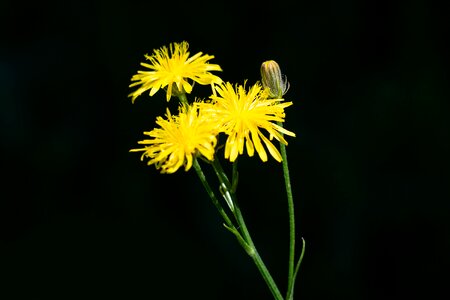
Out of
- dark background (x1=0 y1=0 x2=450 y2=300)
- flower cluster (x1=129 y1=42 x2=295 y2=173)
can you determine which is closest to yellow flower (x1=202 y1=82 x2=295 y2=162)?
flower cluster (x1=129 y1=42 x2=295 y2=173)

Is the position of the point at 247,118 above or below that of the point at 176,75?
below

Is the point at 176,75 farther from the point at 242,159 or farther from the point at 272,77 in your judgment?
the point at 242,159

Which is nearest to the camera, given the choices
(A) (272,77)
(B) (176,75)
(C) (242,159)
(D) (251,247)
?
(D) (251,247)

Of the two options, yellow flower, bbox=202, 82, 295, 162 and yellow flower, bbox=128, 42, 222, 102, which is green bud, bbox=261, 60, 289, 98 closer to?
yellow flower, bbox=202, 82, 295, 162

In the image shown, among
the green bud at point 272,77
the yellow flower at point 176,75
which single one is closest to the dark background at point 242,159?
the yellow flower at point 176,75

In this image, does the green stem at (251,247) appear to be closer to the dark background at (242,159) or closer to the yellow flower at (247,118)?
the yellow flower at (247,118)

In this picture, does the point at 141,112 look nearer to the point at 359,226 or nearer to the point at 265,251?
the point at 265,251

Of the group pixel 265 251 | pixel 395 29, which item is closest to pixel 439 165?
pixel 395 29

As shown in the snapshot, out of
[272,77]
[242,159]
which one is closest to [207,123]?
[272,77]
